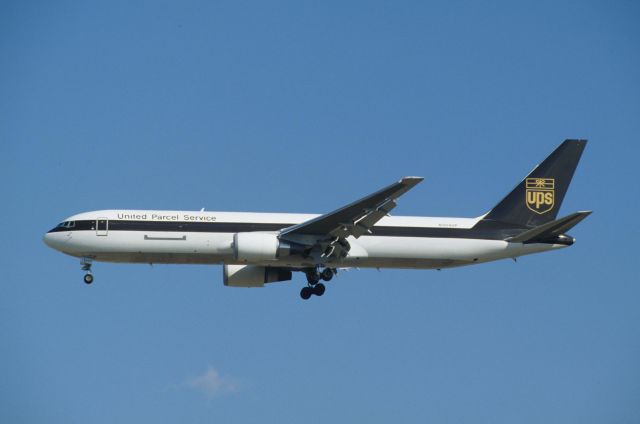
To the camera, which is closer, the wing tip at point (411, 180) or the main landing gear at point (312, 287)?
the wing tip at point (411, 180)

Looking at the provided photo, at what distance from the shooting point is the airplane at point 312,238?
148 ft

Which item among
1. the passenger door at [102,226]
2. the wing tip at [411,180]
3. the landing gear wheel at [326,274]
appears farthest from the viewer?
the landing gear wheel at [326,274]

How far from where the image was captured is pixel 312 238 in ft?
151

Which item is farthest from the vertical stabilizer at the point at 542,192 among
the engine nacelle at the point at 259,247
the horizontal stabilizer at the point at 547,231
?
the engine nacelle at the point at 259,247

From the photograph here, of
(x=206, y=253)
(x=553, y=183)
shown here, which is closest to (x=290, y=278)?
(x=206, y=253)

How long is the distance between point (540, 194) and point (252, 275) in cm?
1486

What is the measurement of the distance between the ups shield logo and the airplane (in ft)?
1.56

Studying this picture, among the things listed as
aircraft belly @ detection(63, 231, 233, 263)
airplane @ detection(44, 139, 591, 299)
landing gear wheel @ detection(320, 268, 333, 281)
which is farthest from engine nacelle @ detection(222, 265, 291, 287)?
aircraft belly @ detection(63, 231, 233, 263)

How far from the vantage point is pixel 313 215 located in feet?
158

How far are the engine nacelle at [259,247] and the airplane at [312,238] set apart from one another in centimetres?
4

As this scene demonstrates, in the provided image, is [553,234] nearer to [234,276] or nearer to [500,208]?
[500,208]

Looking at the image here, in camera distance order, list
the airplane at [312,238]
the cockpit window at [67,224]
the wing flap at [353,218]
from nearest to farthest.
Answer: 1. the wing flap at [353,218]
2. the airplane at [312,238]
3. the cockpit window at [67,224]

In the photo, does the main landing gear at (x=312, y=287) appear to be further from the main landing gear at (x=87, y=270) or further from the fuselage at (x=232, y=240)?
the main landing gear at (x=87, y=270)

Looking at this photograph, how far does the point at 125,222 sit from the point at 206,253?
396cm
